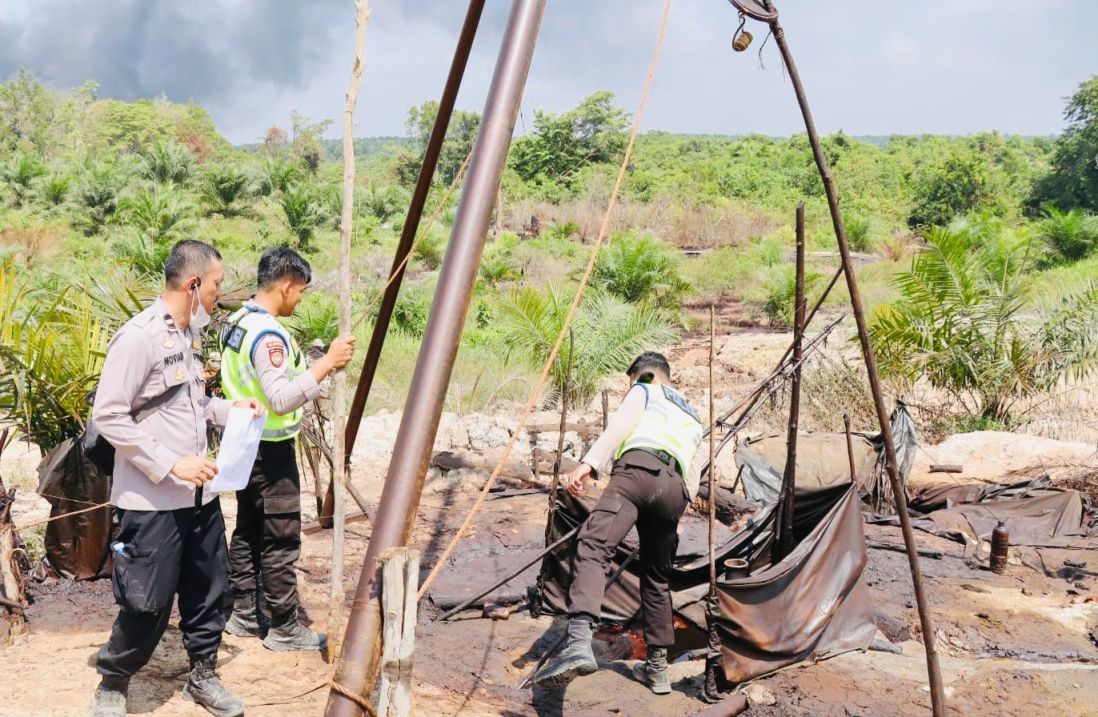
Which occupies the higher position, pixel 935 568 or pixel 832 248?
pixel 832 248

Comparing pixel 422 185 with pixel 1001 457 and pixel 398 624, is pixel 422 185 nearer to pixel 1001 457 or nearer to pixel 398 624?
pixel 398 624

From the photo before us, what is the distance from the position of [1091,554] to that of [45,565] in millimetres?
7043

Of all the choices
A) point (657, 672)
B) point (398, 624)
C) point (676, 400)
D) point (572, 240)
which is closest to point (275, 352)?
point (398, 624)

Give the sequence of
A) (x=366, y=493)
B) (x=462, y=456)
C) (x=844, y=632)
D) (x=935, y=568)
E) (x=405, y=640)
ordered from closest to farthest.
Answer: (x=405, y=640), (x=844, y=632), (x=935, y=568), (x=366, y=493), (x=462, y=456)

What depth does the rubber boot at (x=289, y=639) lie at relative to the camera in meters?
3.67

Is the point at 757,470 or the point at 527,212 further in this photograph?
the point at 527,212

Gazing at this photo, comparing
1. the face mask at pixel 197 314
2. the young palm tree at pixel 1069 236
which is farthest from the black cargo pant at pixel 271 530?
the young palm tree at pixel 1069 236

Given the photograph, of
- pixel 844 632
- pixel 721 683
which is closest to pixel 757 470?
pixel 844 632

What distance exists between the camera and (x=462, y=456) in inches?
303

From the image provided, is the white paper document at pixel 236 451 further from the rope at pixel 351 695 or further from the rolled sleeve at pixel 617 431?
the rolled sleeve at pixel 617 431

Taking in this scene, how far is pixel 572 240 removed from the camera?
24.3 metres

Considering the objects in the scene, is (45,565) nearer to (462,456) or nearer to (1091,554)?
(462,456)

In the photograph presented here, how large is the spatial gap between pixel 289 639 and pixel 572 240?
21.3 metres

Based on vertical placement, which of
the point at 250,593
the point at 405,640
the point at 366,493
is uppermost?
the point at 405,640
